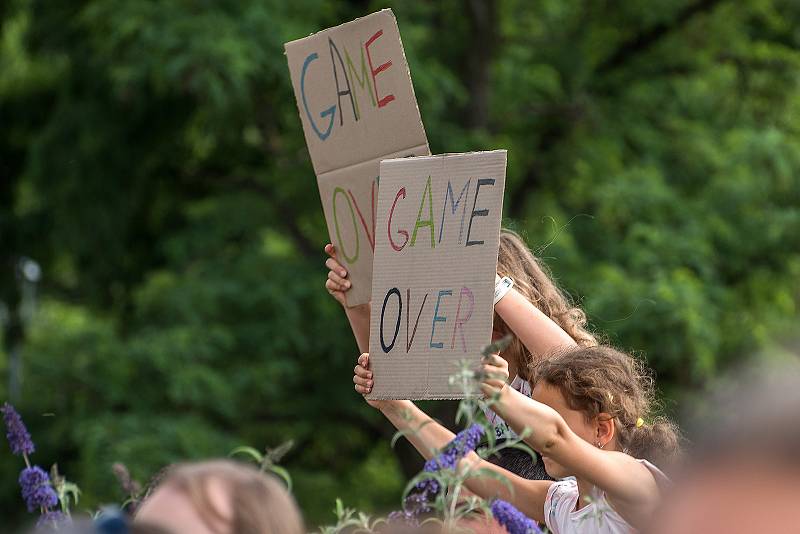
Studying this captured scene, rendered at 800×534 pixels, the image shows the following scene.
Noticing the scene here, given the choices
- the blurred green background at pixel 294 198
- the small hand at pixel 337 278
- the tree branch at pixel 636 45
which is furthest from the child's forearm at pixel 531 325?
the tree branch at pixel 636 45

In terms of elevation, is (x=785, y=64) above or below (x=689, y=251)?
above

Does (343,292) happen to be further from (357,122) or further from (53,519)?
(53,519)

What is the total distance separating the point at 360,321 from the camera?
2.70m

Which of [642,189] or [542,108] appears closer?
[642,189]

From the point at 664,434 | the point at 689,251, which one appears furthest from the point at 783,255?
the point at 664,434

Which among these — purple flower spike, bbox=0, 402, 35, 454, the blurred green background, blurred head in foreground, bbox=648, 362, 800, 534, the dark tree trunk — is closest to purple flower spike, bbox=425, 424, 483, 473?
purple flower spike, bbox=0, 402, 35, 454

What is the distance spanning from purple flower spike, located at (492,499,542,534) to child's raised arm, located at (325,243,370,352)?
2.92ft

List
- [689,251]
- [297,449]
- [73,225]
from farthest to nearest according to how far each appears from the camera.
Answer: [297,449], [73,225], [689,251]

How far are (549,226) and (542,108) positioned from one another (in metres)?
1.24

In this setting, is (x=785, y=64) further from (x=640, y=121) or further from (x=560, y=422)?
(x=560, y=422)

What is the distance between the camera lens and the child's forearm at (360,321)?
105 inches

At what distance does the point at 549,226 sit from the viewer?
8.38m

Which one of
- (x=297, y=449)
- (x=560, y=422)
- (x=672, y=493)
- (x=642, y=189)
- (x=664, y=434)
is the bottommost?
(x=297, y=449)

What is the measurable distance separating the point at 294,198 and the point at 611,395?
6.84 metres
